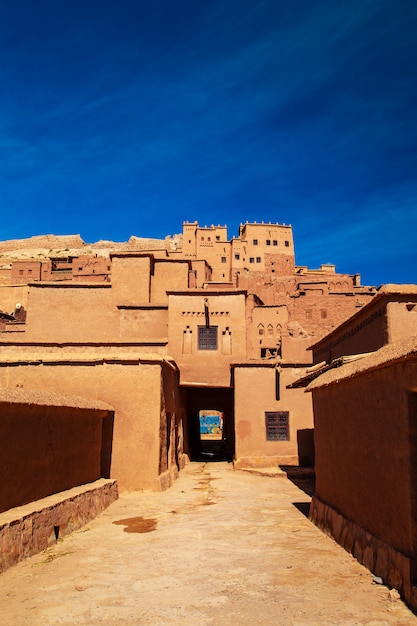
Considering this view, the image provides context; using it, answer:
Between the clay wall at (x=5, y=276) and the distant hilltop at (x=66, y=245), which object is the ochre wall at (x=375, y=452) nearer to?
the clay wall at (x=5, y=276)

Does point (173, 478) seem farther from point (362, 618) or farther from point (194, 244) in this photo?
point (194, 244)

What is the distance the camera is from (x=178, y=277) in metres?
25.9

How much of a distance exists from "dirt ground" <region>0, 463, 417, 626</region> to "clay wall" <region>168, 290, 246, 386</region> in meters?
11.2

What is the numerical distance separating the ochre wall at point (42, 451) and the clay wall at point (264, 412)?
8.27 meters

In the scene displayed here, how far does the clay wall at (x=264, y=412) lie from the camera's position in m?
19.0

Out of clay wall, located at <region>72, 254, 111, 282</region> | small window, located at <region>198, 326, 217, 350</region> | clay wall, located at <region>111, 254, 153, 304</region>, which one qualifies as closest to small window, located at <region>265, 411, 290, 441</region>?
small window, located at <region>198, 326, 217, 350</region>

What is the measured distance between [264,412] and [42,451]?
37.9 feet

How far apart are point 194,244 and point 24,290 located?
22.0 metres

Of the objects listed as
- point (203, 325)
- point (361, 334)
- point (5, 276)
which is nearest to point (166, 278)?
point (203, 325)

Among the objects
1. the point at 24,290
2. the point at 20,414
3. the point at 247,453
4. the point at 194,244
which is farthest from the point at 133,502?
the point at 194,244

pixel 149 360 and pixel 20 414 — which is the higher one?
pixel 149 360

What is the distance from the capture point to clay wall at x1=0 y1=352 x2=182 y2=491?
13664 mm

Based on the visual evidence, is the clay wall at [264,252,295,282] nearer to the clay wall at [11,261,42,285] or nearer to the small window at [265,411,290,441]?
the clay wall at [11,261,42,285]

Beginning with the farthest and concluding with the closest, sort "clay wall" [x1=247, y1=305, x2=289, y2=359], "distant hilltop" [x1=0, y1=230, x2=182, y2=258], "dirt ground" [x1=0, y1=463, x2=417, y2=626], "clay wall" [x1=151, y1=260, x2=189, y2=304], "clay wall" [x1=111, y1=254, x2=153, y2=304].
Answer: "distant hilltop" [x1=0, y1=230, x2=182, y2=258], "clay wall" [x1=247, y1=305, x2=289, y2=359], "clay wall" [x1=151, y1=260, x2=189, y2=304], "clay wall" [x1=111, y1=254, x2=153, y2=304], "dirt ground" [x1=0, y1=463, x2=417, y2=626]
